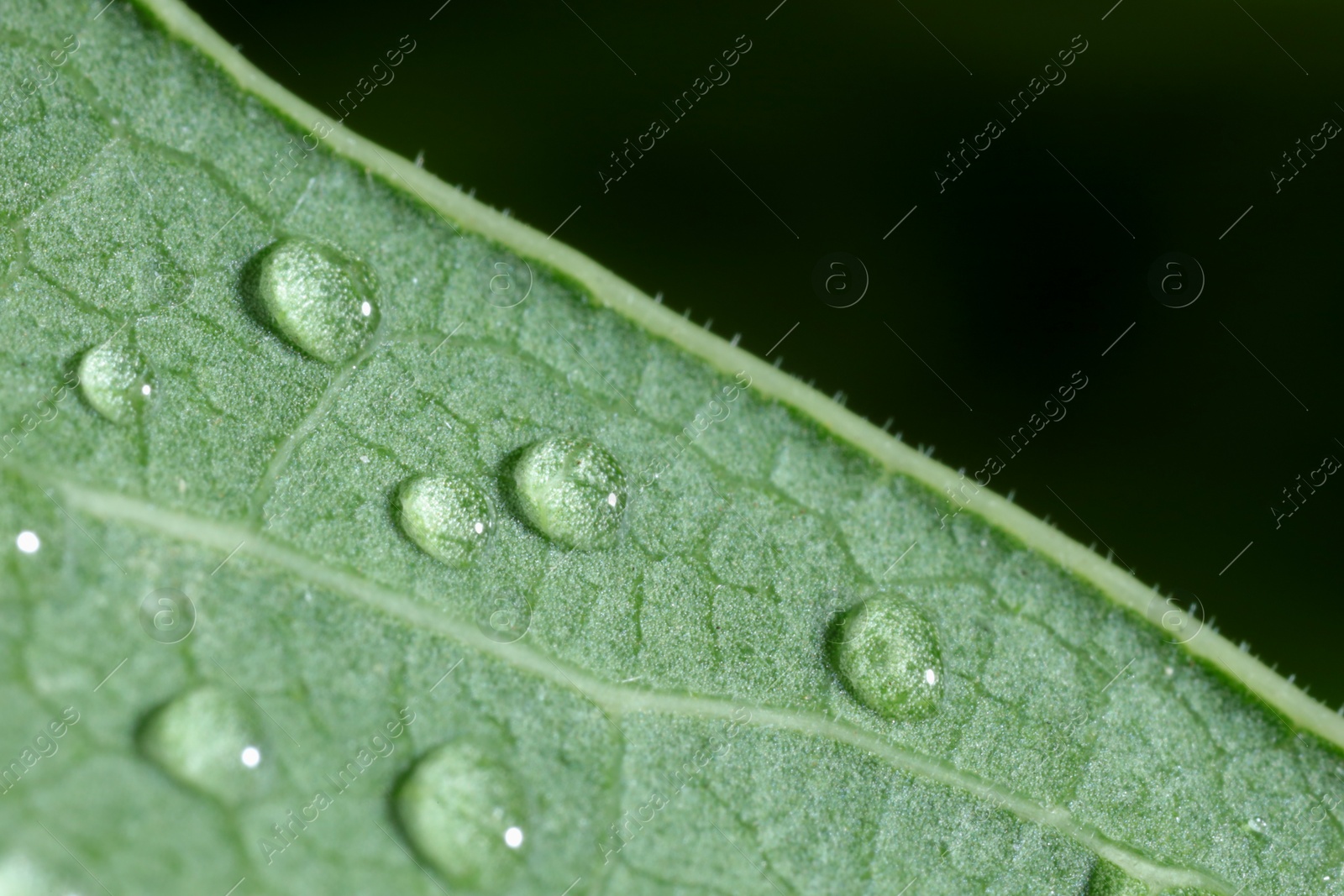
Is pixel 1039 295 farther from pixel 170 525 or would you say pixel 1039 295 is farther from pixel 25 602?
pixel 25 602

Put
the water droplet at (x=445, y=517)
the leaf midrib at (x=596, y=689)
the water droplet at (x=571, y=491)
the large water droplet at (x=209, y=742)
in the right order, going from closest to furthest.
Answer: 1. the large water droplet at (x=209, y=742)
2. the leaf midrib at (x=596, y=689)
3. the water droplet at (x=445, y=517)
4. the water droplet at (x=571, y=491)

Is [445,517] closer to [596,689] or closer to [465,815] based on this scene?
[596,689]

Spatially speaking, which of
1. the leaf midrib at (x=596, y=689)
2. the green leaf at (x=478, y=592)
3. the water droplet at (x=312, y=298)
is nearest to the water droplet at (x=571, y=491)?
the green leaf at (x=478, y=592)

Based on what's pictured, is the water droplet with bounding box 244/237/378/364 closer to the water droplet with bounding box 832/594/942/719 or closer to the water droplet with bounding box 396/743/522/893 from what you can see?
the water droplet with bounding box 396/743/522/893

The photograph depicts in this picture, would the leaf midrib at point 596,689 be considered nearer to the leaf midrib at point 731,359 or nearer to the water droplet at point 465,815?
the water droplet at point 465,815


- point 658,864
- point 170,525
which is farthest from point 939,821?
point 170,525
